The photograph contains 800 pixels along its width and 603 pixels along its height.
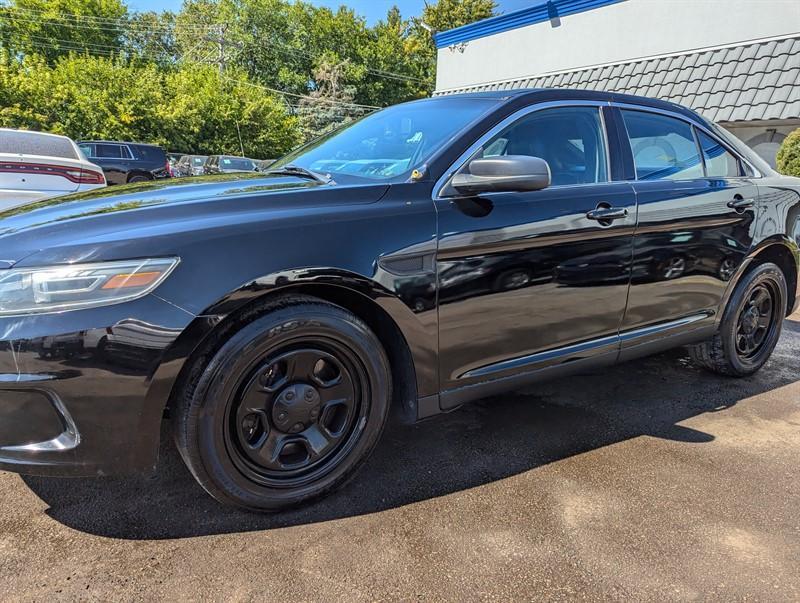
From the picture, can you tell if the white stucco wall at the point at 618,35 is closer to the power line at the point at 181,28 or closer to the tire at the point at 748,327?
the tire at the point at 748,327

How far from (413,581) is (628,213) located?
2.05 metres

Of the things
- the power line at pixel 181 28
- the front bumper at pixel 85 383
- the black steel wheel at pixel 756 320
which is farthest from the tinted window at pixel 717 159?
the power line at pixel 181 28

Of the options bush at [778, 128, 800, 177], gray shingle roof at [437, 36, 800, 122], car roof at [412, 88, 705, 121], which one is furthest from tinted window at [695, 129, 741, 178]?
bush at [778, 128, 800, 177]

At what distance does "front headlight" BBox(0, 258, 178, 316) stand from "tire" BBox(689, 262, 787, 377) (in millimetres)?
3472

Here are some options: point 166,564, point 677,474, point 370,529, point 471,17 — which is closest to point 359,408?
point 370,529

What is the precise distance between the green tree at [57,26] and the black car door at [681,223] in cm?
4614

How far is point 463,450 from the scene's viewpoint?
8.95 ft

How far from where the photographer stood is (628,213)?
9.29 ft

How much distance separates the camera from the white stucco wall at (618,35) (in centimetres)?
1084

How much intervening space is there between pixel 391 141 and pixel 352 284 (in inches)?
42.7

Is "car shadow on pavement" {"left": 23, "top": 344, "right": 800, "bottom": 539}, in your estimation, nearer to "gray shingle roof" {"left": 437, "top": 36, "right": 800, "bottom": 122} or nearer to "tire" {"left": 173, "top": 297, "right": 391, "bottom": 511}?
"tire" {"left": 173, "top": 297, "right": 391, "bottom": 511}

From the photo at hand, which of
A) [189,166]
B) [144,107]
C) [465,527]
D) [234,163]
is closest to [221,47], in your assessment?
[144,107]

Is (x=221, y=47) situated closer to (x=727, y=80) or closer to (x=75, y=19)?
(x=75, y=19)

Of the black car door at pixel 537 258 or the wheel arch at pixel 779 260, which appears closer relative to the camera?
the black car door at pixel 537 258
